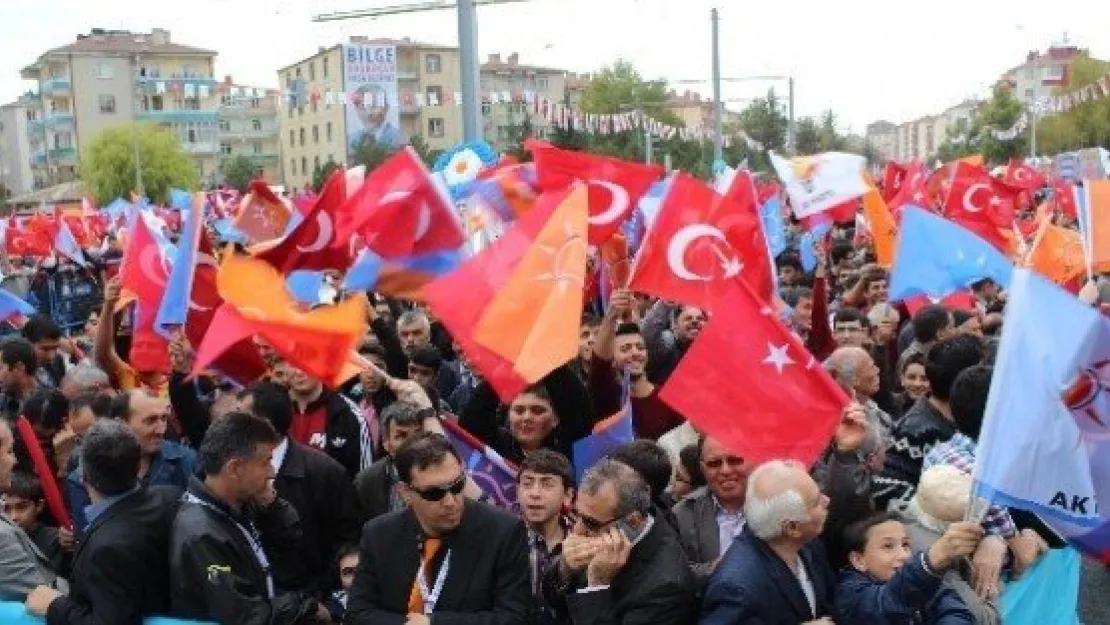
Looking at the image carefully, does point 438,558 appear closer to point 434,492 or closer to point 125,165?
point 434,492

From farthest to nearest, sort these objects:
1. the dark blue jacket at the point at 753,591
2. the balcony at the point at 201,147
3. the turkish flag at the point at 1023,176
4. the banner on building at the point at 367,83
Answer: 1. the balcony at the point at 201,147
2. the banner on building at the point at 367,83
3. the turkish flag at the point at 1023,176
4. the dark blue jacket at the point at 753,591

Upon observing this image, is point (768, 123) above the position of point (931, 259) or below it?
above

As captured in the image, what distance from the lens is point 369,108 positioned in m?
22.5

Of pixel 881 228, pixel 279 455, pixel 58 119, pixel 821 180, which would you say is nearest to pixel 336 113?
pixel 58 119

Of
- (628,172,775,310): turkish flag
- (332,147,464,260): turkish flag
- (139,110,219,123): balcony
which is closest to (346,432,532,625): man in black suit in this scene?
(628,172,775,310): turkish flag

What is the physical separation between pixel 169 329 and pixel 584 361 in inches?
97.9

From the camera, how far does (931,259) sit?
8242 millimetres

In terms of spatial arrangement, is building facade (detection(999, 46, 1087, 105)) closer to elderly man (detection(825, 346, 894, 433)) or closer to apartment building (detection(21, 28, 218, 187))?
apartment building (detection(21, 28, 218, 187))

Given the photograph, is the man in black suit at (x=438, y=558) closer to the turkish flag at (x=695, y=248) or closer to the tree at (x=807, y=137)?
the turkish flag at (x=695, y=248)

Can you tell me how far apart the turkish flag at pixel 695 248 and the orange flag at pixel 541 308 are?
51cm

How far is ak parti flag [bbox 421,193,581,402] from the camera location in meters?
5.07

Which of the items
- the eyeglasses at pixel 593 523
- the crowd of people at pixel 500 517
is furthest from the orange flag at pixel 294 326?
the eyeglasses at pixel 593 523

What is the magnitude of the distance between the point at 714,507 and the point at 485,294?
153 centimetres

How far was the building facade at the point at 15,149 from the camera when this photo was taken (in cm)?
11456
